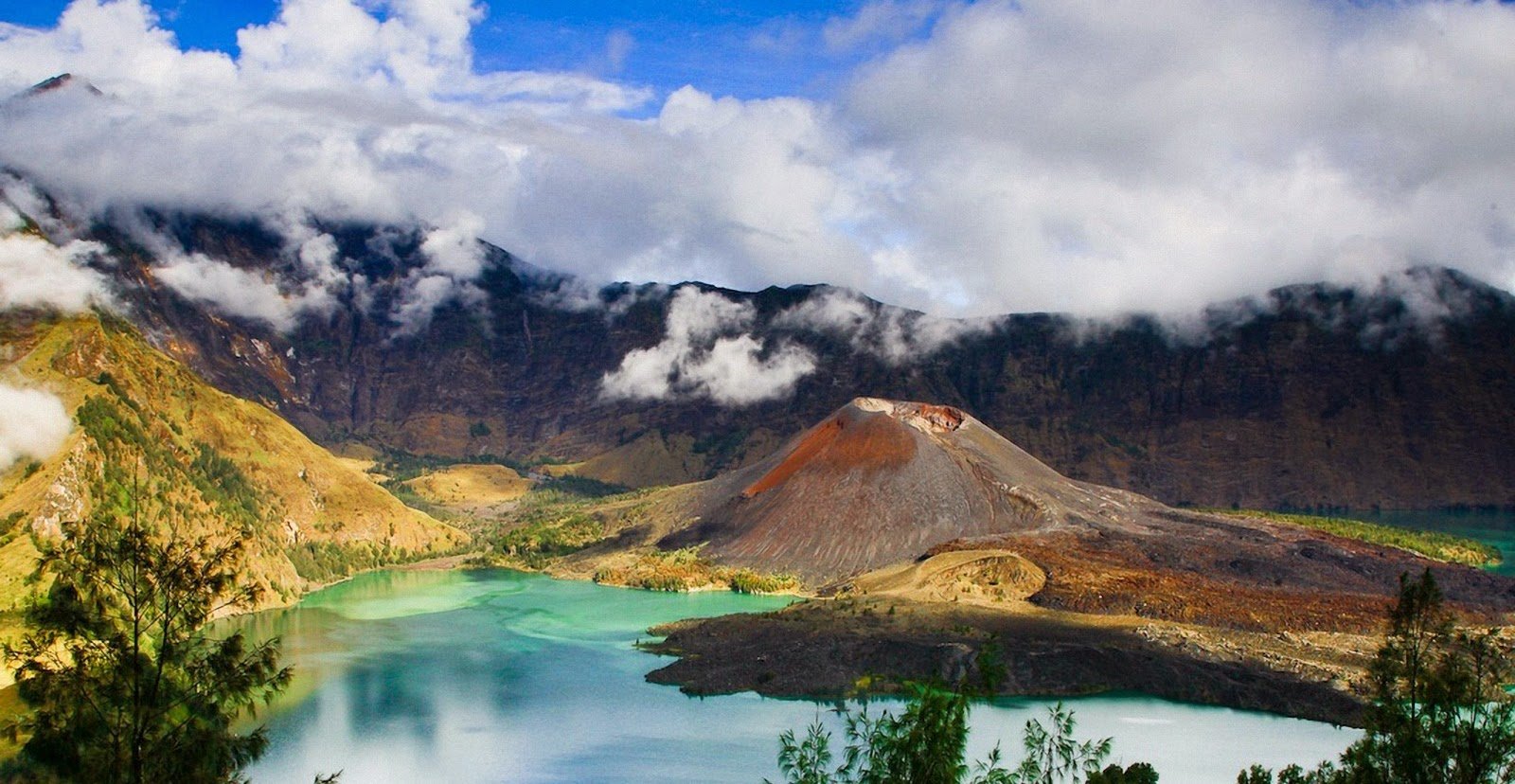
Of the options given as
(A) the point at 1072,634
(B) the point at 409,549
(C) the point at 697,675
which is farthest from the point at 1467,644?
(B) the point at 409,549

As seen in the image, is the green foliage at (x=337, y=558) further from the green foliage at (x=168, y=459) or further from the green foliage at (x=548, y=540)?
the green foliage at (x=548, y=540)

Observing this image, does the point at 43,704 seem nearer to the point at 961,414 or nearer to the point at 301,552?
the point at 301,552

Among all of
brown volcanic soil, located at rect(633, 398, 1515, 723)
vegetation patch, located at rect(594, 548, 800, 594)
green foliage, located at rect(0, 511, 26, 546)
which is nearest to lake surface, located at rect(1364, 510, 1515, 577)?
brown volcanic soil, located at rect(633, 398, 1515, 723)

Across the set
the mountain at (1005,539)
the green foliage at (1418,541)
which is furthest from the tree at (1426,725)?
the green foliage at (1418,541)

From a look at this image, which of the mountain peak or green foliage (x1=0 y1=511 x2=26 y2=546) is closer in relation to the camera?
green foliage (x1=0 y1=511 x2=26 y2=546)

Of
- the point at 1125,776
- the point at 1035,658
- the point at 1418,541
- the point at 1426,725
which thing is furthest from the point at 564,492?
the point at 1426,725

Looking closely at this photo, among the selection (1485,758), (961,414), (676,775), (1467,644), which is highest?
(961,414)

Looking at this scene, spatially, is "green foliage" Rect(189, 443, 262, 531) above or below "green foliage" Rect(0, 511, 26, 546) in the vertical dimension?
above

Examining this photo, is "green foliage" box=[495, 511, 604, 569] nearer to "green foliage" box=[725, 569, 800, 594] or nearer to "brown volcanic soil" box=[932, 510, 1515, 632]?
"green foliage" box=[725, 569, 800, 594]
